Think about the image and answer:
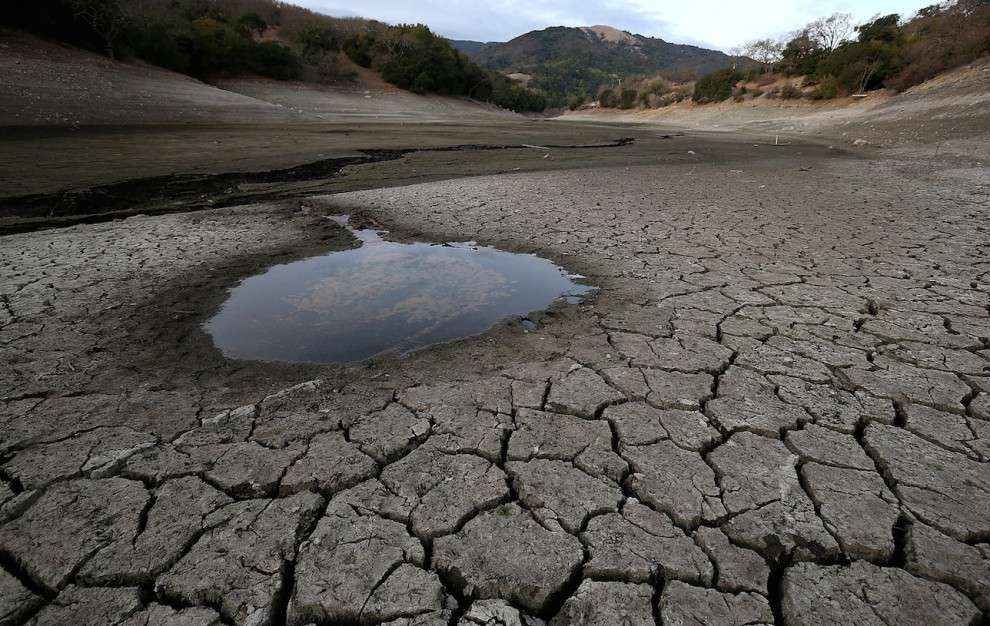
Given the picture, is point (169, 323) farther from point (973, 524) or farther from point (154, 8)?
point (154, 8)

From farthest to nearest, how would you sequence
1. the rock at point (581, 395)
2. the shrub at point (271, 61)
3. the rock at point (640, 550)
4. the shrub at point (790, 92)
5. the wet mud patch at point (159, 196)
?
1. the shrub at point (271, 61)
2. the shrub at point (790, 92)
3. the wet mud patch at point (159, 196)
4. the rock at point (581, 395)
5. the rock at point (640, 550)

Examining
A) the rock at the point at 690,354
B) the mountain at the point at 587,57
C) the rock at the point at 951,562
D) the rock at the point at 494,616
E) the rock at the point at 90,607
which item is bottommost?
the rock at the point at 90,607

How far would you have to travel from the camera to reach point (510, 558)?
4.58 ft

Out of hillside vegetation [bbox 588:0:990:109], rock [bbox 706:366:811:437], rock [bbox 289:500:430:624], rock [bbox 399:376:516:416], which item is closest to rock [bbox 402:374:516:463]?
rock [bbox 399:376:516:416]

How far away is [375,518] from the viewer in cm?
153

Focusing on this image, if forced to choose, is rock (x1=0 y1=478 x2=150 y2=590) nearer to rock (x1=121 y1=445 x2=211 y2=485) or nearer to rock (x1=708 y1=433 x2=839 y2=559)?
rock (x1=121 y1=445 x2=211 y2=485)

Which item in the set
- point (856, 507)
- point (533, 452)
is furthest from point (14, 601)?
point (856, 507)

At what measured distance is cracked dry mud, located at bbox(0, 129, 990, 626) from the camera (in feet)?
4.25

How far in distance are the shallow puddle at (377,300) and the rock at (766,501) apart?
1.55m

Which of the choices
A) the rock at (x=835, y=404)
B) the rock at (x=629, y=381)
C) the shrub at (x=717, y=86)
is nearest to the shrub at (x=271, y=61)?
the shrub at (x=717, y=86)

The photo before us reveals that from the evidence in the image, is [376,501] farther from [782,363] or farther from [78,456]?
[782,363]

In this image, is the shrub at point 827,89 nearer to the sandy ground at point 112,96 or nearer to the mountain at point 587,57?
the sandy ground at point 112,96

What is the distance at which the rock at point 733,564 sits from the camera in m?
1.31

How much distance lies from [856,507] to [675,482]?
1.85 ft
